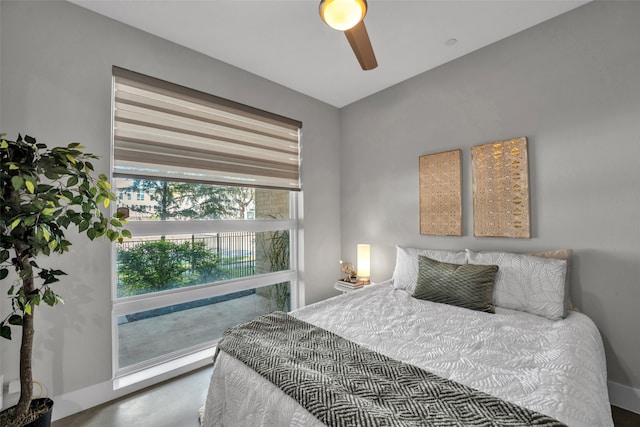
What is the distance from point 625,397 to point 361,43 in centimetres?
284

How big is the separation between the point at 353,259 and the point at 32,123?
309 cm

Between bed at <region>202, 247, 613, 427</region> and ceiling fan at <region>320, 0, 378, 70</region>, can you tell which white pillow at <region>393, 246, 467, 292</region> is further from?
ceiling fan at <region>320, 0, 378, 70</region>

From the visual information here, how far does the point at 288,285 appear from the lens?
11.1ft

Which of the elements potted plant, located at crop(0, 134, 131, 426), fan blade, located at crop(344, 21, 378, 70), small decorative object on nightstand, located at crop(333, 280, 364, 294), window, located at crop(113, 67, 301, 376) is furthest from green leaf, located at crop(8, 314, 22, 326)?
small decorative object on nightstand, located at crop(333, 280, 364, 294)

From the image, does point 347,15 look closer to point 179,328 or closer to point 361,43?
point 361,43

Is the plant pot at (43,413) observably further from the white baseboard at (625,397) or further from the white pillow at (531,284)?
the white baseboard at (625,397)

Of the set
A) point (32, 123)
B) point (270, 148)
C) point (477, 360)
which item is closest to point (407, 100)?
point (270, 148)

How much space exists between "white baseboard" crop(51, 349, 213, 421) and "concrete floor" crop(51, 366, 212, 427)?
33 mm

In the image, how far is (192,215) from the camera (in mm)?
2586

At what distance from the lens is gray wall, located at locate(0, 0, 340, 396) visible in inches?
70.2

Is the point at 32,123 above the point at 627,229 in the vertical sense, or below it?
above

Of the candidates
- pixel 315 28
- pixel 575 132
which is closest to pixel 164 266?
pixel 315 28

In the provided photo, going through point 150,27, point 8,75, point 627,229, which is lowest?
point 627,229

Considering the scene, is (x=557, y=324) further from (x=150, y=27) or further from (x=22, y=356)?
(x=150, y=27)
